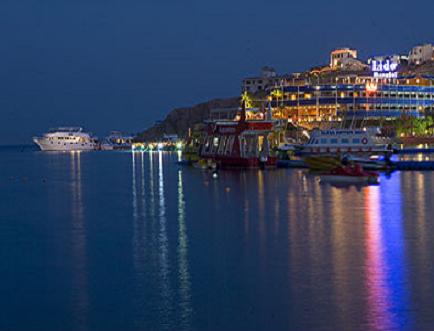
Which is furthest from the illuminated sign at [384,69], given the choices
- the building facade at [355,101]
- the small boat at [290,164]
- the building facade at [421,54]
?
the small boat at [290,164]

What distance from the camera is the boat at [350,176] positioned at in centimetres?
3882

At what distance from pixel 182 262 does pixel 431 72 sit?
161299 millimetres

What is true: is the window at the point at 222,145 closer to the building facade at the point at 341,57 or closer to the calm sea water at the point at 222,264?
the calm sea water at the point at 222,264

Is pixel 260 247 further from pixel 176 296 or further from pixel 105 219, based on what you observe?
pixel 105 219

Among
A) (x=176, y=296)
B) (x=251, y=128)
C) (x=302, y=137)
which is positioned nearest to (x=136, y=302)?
(x=176, y=296)

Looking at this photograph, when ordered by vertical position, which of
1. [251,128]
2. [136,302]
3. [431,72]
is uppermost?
[431,72]

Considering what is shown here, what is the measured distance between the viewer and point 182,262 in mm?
16312

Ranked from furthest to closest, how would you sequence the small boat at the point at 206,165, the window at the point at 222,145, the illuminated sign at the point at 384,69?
1. the illuminated sign at the point at 384,69
2. the window at the point at 222,145
3. the small boat at the point at 206,165

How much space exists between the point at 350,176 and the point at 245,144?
54.5 feet

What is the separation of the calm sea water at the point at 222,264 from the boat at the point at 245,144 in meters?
23.9

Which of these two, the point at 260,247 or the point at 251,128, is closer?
the point at 260,247

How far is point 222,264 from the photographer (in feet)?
52.5

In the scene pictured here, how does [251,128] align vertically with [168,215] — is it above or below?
above

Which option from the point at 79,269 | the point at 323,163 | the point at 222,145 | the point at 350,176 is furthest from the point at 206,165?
the point at 79,269
